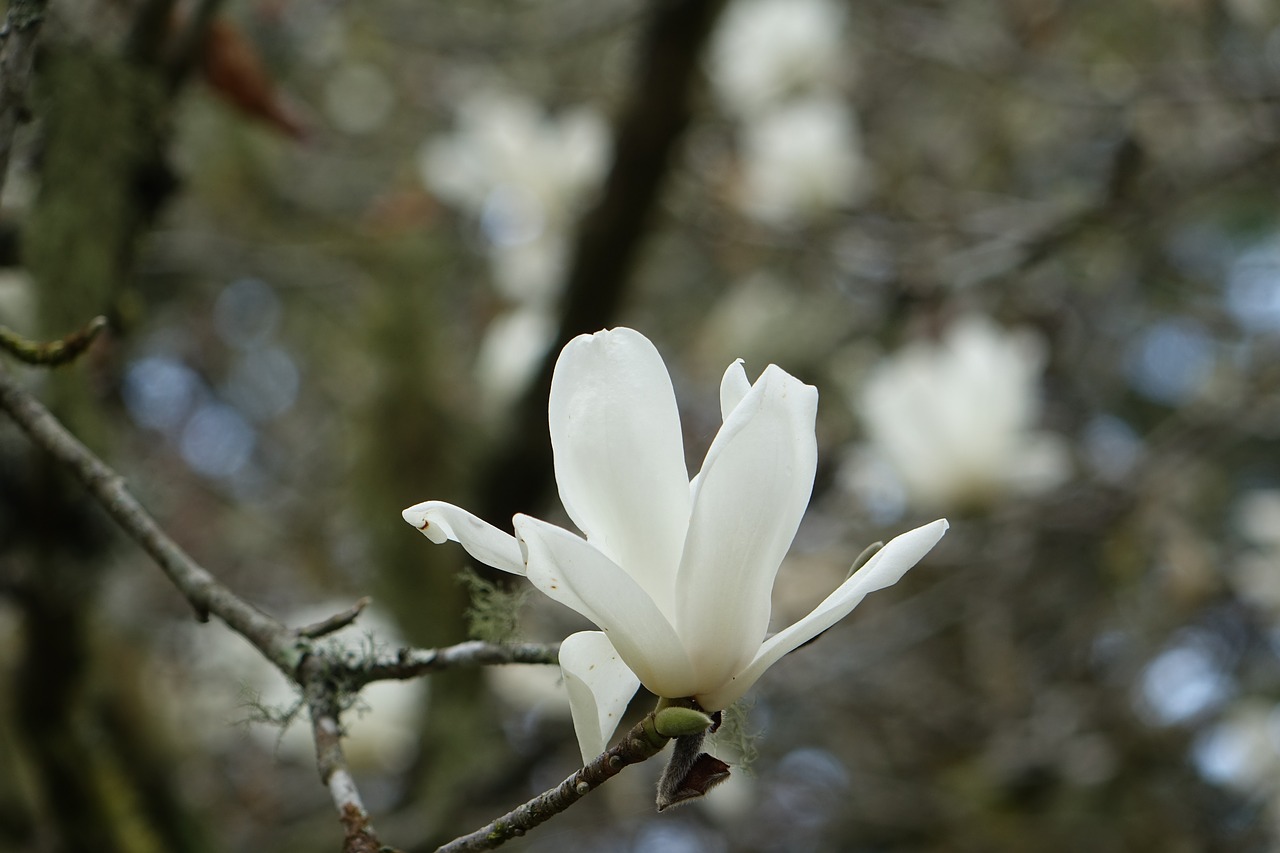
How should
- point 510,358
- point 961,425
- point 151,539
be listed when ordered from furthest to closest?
point 510,358, point 961,425, point 151,539

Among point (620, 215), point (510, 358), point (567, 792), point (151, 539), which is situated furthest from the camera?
point (510, 358)

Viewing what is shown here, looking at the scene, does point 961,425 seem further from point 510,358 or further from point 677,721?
point 677,721

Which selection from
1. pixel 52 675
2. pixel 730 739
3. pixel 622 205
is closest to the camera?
pixel 730 739

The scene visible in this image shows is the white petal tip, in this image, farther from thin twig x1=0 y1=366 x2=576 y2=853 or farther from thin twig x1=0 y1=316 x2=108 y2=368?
thin twig x1=0 y1=316 x2=108 y2=368

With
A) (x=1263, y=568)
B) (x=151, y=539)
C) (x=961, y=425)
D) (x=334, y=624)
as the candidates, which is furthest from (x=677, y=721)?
(x=1263, y=568)

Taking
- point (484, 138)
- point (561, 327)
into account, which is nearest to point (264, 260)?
point (484, 138)

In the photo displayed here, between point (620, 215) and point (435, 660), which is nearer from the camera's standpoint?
point (435, 660)

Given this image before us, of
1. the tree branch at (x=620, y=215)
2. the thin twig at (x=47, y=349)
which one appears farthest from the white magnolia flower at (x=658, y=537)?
the tree branch at (x=620, y=215)

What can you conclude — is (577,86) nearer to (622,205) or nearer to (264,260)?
(264,260)
